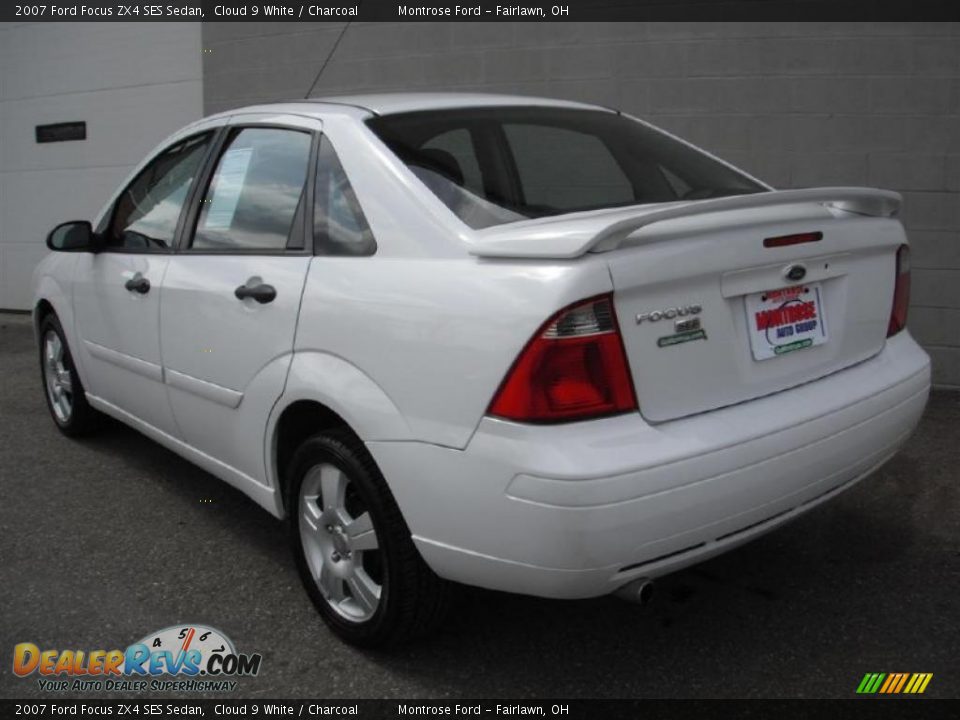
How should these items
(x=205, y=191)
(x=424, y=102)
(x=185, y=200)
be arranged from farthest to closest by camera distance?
(x=185, y=200) → (x=205, y=191) → (x=424, y=102)

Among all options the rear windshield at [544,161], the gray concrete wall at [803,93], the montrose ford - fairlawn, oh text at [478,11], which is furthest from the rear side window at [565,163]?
the montrose ford - fairlawn, oh text at [478,11]

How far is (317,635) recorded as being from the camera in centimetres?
299

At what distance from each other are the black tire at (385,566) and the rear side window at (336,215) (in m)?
0.54

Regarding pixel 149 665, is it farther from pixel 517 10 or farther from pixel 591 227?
pixel 517 10

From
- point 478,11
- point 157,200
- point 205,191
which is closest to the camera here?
point 205,191

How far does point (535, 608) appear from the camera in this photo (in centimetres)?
311

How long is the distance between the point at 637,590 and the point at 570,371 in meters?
0.58

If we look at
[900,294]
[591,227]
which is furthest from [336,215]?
[900,294]

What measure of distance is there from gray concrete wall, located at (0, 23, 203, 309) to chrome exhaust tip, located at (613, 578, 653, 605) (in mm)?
7082

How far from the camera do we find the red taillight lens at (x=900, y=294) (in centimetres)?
296

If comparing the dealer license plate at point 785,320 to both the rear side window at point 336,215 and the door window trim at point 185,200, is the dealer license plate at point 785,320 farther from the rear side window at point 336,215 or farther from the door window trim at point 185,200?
the door window trim at point 185,200

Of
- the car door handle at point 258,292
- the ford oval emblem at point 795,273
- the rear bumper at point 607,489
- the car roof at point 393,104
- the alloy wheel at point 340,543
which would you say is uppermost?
the car roof at point 393,104

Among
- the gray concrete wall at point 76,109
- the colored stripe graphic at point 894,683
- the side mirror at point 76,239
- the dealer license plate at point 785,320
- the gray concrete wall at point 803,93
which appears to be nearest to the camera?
the dealer license plate at point 785,320

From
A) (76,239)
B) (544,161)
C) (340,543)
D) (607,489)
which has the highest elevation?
(544,161)
